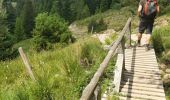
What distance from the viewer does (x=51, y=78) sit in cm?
765

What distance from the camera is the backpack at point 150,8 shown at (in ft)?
33.0

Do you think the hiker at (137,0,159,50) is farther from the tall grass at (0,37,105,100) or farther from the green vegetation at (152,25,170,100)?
the tall grass at (0,37,105,100)

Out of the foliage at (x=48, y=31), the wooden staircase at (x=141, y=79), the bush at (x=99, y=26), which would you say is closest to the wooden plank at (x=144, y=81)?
the wooden staircase at (x=141, y=79)

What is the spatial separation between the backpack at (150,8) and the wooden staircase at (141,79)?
124 cm

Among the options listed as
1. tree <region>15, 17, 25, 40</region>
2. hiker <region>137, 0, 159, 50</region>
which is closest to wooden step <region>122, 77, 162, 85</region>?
hiker <region>137, 0, 159, 50</region>

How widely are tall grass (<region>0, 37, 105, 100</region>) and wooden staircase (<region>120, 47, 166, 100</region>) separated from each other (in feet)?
2.71

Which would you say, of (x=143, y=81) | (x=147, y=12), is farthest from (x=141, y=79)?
(x=147, y=12)

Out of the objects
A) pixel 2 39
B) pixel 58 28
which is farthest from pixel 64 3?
pixel 2 39

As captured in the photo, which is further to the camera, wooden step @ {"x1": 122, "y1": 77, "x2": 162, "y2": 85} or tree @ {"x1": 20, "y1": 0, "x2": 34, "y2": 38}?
tree @ {"x1": 20, "y1": 0, "x2": 34, "y2": 38}

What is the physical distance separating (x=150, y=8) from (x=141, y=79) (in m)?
3.07

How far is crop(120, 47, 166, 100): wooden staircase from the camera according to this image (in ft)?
22.6

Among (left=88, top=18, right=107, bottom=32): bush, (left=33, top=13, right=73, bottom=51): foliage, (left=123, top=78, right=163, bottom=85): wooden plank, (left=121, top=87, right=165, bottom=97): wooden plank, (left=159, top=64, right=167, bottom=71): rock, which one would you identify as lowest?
(left=88, top=18, right=107, bottom=32): bush

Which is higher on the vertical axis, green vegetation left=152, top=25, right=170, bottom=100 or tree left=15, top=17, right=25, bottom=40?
green vegetation left=152, top=25, right=170, bottom=100

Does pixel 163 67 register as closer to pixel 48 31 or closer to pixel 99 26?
pixel 48 31
